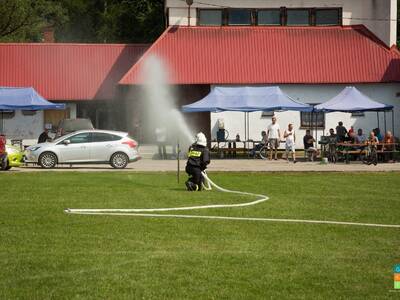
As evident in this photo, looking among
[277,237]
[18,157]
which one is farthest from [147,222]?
[18,157]

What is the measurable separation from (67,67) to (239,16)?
38.0 ft

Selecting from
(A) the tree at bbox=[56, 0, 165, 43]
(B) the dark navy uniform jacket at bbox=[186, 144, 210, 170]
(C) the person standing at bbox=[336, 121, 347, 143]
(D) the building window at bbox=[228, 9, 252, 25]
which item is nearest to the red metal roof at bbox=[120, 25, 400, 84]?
(D) the building window at bbox=[228, 9, 252, 25]

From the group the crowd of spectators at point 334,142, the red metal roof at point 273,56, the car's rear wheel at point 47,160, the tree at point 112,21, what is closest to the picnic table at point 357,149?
the crowd of spectators at point 334,142

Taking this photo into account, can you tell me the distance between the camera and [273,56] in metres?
51.9

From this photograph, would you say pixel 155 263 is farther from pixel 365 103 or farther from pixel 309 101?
pixel 309 101

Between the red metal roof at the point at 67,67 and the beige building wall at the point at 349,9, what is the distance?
15.2ft

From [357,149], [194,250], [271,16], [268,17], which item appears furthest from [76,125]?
[194,250]

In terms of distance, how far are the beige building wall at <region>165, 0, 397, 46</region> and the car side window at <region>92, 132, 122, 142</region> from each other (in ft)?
67.2

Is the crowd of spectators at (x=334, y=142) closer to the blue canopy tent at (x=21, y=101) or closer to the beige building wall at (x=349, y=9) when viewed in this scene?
the blue canopy tent at (x=21, y=101)

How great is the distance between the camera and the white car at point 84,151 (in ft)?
114

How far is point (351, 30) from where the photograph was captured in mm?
53781

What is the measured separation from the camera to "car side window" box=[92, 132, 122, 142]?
34.9 meters

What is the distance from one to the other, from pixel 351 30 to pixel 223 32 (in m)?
7.92

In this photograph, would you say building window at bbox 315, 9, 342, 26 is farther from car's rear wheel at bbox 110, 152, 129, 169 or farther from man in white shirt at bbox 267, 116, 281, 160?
car's rear wheel at bbox 110, 152, 129, 169
